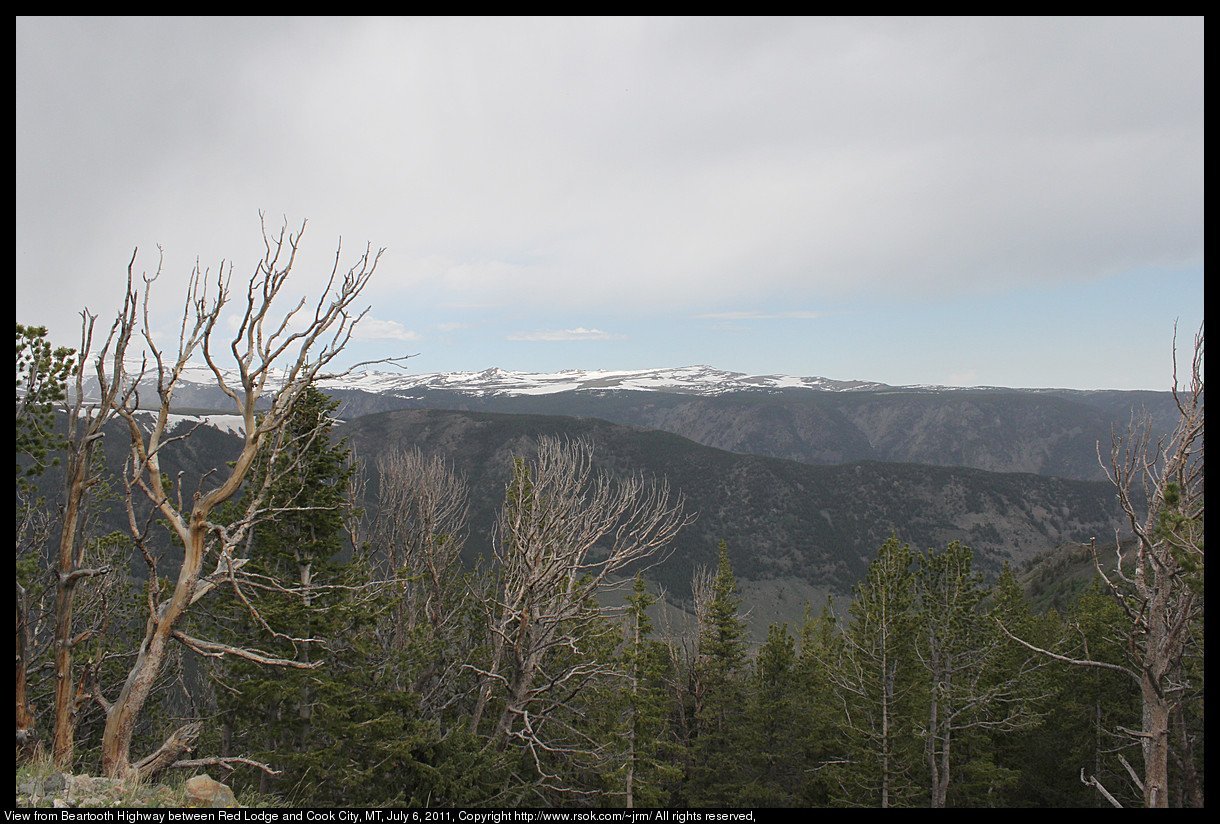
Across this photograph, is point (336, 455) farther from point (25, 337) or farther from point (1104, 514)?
point (1104, 514)

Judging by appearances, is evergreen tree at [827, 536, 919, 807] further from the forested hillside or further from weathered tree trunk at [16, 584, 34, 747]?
weathered tree trunk at [16, 584, 34, 747]

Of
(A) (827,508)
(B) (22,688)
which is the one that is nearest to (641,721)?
(B) (22,688)

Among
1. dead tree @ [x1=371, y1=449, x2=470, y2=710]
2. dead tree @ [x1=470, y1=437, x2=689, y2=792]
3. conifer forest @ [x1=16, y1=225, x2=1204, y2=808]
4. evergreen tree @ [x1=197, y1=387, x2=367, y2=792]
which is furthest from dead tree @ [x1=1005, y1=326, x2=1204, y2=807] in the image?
dead tree @ [x1=371, y1=449, x2=470, y2=710]

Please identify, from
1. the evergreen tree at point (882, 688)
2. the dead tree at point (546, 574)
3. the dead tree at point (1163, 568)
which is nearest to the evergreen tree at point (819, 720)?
the evergreen tree at point (882, 688)

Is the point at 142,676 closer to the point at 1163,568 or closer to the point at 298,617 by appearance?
the point at 298,617

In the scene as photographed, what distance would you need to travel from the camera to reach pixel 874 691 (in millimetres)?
21141

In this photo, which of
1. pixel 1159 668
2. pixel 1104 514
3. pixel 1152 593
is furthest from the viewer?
pixel 1104 514

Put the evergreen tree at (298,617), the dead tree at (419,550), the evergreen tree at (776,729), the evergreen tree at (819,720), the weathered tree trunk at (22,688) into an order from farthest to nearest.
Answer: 1. the evergreen tree at (776,729)
2. the evergreen tree at (819,720)
3. the dead tree at (419,550)
4. the evergreen tree at (298,617)
5. the weathered tree trunk at (22,688)

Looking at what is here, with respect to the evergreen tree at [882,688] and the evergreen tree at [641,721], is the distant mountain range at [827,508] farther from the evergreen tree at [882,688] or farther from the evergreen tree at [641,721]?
the evergreen tree at [641,721]

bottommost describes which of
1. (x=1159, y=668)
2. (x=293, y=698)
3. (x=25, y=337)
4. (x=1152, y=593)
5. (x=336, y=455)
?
(x=293, y=698)
